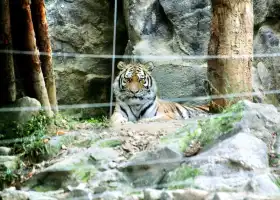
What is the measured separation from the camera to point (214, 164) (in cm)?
260

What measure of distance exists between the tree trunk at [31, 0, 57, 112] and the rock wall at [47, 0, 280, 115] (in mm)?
1180

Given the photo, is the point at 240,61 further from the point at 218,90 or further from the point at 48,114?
the point at 48,114

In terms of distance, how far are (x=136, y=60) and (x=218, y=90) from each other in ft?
5.37

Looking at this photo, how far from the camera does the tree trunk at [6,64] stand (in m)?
3.92

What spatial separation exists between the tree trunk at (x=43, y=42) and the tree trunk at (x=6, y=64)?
414 millimetres

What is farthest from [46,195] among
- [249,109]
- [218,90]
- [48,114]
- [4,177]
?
[218,90]

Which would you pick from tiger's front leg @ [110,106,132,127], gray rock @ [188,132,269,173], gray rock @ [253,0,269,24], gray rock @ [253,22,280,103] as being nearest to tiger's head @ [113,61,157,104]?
tiger's front leg @ [110,106,132,127]

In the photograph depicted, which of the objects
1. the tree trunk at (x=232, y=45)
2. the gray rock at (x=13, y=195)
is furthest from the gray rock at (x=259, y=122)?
the gray rock at (x=13, y=195)

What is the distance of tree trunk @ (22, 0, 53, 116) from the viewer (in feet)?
13.1

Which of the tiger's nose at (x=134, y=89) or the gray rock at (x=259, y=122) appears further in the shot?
the tiger's nose at (x=134, y=89)

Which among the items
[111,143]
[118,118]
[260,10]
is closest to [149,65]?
[118,118]

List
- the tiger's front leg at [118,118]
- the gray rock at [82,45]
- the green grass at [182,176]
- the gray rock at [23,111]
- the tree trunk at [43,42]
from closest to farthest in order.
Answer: the green grass at [182,176] → the gray rock at [23,111] → the tree trunk at [43,42] → the tiger's front leg at [118,118] → the gray rock at [82,45]

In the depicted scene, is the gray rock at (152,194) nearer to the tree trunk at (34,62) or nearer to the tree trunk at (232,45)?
the tree trunk at (232,45)

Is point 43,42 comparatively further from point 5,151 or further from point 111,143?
point 111,143
